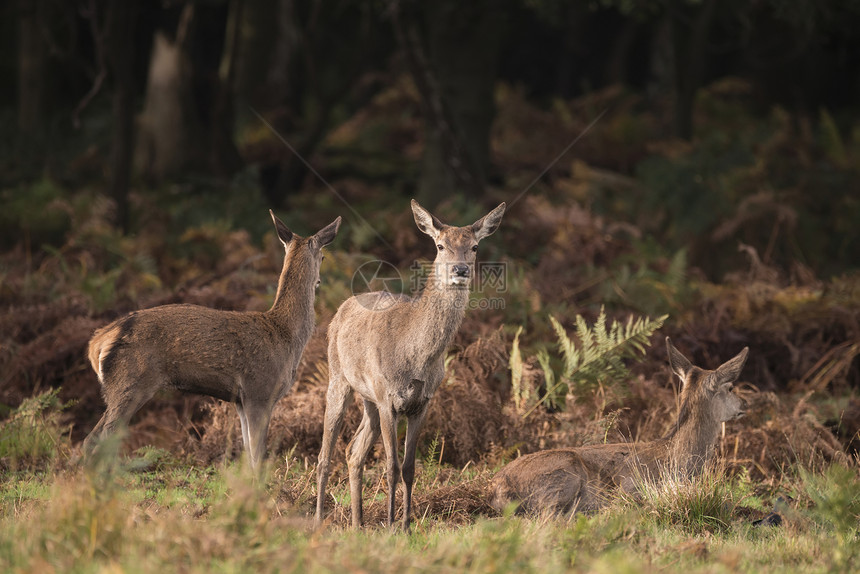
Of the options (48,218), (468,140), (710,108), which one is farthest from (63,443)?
(710,108)

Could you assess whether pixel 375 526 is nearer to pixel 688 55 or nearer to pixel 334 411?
pixel 334 411

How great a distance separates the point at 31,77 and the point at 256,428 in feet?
55.5

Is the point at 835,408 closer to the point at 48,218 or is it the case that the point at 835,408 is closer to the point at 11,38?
the point at 48,218

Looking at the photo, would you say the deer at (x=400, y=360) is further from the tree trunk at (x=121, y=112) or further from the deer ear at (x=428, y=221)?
the tree trunk at (x=121, y=112)

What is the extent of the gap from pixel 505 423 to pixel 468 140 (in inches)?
352

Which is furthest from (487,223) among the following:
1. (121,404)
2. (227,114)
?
(227,114)

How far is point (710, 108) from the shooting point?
80.2ft

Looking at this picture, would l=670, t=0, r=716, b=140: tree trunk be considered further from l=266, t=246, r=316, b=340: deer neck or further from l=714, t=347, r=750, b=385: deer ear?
l=266, t=246, r=316, b=340: deer neck

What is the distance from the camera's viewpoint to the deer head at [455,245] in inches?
275

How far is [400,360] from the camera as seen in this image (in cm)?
692

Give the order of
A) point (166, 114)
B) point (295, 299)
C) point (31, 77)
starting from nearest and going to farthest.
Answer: point (295, 299) < point (166, 114) < point (31, 77)

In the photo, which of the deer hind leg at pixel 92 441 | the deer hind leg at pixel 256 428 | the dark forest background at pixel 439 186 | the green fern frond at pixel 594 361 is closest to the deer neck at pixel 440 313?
the deer hind leg at pixel 256 428

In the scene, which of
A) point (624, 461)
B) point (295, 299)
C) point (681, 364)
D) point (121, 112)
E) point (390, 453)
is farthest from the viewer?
point (121, 112)

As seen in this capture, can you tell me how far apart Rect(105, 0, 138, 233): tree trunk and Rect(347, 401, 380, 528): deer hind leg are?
8.15 m
